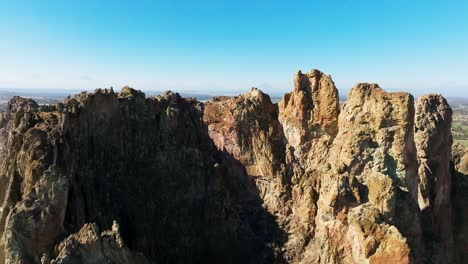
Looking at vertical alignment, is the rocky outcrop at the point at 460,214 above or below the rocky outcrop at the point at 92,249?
below

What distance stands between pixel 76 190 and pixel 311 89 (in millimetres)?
22355

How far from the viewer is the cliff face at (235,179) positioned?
969 inches

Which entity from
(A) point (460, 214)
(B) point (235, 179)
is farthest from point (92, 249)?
(A) point (460, 214)

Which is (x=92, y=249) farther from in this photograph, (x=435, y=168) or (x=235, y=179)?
(x=435, y=168)

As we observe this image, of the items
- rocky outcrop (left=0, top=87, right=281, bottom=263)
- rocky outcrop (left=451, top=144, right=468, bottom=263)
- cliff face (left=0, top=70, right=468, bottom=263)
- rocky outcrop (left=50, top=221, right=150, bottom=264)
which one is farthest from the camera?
rocky outcrop (left=451, top=144, right=468, bottom=263)

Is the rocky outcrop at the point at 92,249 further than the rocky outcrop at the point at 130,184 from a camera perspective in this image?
No

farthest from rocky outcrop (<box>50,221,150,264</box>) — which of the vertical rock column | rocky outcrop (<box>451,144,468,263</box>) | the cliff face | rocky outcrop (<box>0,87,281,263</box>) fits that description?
rocky outcrop (<box>451,144,468,263</box>)

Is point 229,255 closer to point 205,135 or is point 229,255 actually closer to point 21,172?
point 205,135

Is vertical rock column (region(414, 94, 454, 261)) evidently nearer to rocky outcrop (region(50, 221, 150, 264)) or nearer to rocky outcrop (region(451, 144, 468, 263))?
rocky outcrop (region(451, 144, 468, 263))

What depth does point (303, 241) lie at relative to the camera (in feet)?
103

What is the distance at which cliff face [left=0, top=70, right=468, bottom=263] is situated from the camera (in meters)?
24.6

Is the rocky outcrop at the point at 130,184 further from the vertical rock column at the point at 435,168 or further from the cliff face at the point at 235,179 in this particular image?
the vertical rock column at the point at 435,168

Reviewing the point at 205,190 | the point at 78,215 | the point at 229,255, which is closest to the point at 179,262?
the point at 229,255

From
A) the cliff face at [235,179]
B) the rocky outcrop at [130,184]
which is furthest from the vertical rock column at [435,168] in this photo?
the rocky outcrop at [130,184]
